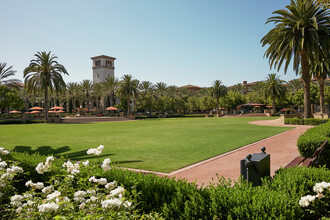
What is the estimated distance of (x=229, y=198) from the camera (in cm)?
325

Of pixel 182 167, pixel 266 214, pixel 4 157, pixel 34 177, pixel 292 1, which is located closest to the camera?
pixel 266 214

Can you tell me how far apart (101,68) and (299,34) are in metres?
91.3

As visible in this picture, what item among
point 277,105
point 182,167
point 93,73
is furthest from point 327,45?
point 93,73

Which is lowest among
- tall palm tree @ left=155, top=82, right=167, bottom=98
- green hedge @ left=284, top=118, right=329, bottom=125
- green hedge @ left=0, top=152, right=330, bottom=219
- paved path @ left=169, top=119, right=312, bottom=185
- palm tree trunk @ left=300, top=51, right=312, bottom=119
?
paved path @ left=169, top=119, right=312, bottom=185

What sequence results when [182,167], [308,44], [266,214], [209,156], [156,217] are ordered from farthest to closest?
1. [308,44]
2. [209,156]
3. [182,167]
4. [156,217]
5. [266,214]

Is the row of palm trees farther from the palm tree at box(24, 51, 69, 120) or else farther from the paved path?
the paved path

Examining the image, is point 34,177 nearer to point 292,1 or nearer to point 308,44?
point 308,44

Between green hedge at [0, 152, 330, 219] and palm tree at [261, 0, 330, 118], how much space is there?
77.5ft

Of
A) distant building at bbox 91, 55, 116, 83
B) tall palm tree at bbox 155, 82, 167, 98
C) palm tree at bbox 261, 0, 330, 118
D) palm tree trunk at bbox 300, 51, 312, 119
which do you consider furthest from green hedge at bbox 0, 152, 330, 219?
distant building at bbox 91, 55, 116, 83

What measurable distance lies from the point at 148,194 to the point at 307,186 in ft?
9.44

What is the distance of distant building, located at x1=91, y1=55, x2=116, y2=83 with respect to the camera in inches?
4126

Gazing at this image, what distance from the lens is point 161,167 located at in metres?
8.85

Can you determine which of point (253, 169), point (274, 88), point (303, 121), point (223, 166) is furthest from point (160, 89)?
point (253, 169)

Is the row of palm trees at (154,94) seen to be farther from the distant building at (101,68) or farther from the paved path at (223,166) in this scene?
the paved path at (223,166)
